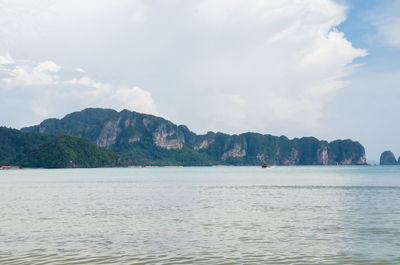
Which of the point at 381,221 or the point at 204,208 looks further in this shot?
the point at 204,208

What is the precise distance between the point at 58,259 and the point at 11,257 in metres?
2.82

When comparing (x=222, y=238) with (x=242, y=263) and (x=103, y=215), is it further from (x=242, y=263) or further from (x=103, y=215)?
(x=103, y=215)

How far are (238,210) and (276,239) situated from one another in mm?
18455

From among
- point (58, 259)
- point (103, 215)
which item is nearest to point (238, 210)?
point (103, 215)

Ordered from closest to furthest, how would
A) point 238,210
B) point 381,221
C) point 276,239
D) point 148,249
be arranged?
point 148,249
point 276,239
point 381,221
point 238,210

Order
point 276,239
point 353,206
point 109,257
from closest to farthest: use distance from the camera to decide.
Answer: point 109,257
point 276,239
point 353,206

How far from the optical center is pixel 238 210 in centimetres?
4681

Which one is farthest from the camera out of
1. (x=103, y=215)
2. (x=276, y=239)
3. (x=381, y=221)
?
(x=103, y=215)

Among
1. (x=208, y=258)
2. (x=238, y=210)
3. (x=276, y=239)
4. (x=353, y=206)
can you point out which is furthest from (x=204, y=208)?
(x=208, y=258)

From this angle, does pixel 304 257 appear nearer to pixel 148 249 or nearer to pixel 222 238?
pixel 222 238

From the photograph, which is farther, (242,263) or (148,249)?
(148,249)

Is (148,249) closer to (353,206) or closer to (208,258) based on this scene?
(208,258)

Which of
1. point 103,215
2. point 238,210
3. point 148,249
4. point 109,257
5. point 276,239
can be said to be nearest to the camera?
point 109,257

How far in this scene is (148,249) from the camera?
83.5ft
